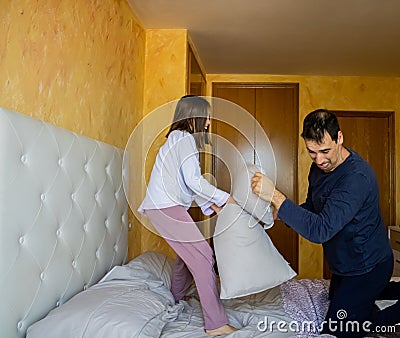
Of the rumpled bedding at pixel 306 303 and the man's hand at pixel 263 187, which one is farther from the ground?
the man's hand at pixel 263 187

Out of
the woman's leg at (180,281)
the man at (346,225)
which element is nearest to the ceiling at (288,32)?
the man at (346,225)

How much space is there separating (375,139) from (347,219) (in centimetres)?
332

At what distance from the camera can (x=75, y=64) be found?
1968mm

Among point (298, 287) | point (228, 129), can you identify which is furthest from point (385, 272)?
point (228, 129)

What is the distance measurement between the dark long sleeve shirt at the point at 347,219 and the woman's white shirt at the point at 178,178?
38cm

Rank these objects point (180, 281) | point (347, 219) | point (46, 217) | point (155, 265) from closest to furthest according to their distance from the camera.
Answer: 1. point (46, 217)
2. point (347, 219)
3. point (180, 281)
4. point (155, 265)

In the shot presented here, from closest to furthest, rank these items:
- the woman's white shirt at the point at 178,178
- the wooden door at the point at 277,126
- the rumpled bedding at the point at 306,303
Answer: the rumpled bedding at the point at 306,303 < the woman's white shirt at the point at 178,178 < the wooden door at the point at 277,126

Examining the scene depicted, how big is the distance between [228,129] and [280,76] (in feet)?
2.58

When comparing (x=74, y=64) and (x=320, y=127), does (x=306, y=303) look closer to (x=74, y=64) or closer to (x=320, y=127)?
(x=320, y=127)

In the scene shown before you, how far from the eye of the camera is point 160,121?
331 centimetres

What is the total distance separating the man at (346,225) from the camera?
1.67 meters

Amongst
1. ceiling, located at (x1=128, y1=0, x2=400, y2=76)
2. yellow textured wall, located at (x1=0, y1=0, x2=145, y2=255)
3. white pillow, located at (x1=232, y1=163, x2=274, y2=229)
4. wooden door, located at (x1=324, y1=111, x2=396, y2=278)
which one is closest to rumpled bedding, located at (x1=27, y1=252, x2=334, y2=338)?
white pillow, located at (x1=232, y1=163, x2=274, y2=229)

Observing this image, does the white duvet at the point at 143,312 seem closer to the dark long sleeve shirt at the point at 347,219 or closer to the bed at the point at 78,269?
the bed at the point at 78,269

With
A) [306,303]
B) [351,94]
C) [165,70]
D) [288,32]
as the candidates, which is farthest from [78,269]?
[351,94]
